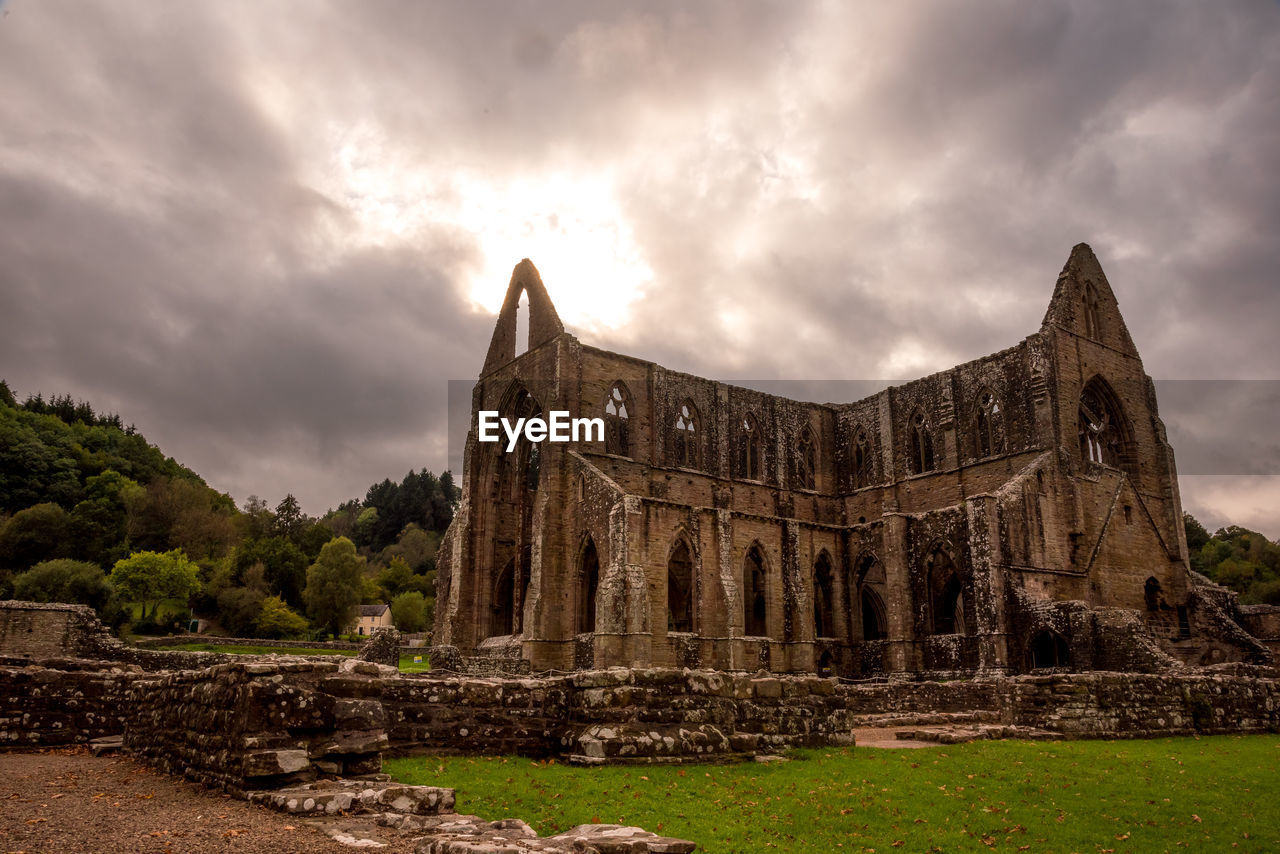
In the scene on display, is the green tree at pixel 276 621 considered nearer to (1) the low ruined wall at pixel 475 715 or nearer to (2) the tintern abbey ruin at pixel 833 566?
(2) the tintern abbey ruin at pixel 833 566

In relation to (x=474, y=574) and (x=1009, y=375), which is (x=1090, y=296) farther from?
(x=474, y=574)

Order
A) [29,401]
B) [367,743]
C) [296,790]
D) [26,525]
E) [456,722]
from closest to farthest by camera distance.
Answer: [296,790], [367,743], [456,722], [26,525], [29,401]

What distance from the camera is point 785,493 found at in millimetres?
40625

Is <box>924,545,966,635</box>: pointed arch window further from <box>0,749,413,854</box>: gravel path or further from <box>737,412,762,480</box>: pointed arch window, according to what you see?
<box>0,749,413,854</box>: gravel path

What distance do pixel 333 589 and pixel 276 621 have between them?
7.67 meters

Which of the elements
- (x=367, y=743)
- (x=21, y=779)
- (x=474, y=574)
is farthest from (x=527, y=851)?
(x=474, y=574)

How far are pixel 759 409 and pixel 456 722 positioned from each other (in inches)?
1228

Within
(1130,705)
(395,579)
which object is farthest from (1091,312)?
(395,579)

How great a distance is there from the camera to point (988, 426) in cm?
3675

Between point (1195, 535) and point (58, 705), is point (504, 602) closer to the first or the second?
point (58, 705)

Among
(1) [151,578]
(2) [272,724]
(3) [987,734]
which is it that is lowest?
(3) [987,734]

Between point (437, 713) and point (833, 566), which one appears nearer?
point (437, 713)

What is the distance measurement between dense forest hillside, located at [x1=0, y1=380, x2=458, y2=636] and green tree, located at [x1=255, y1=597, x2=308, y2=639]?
0.08 m

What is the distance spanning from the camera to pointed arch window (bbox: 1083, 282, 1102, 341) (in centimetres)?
3712
